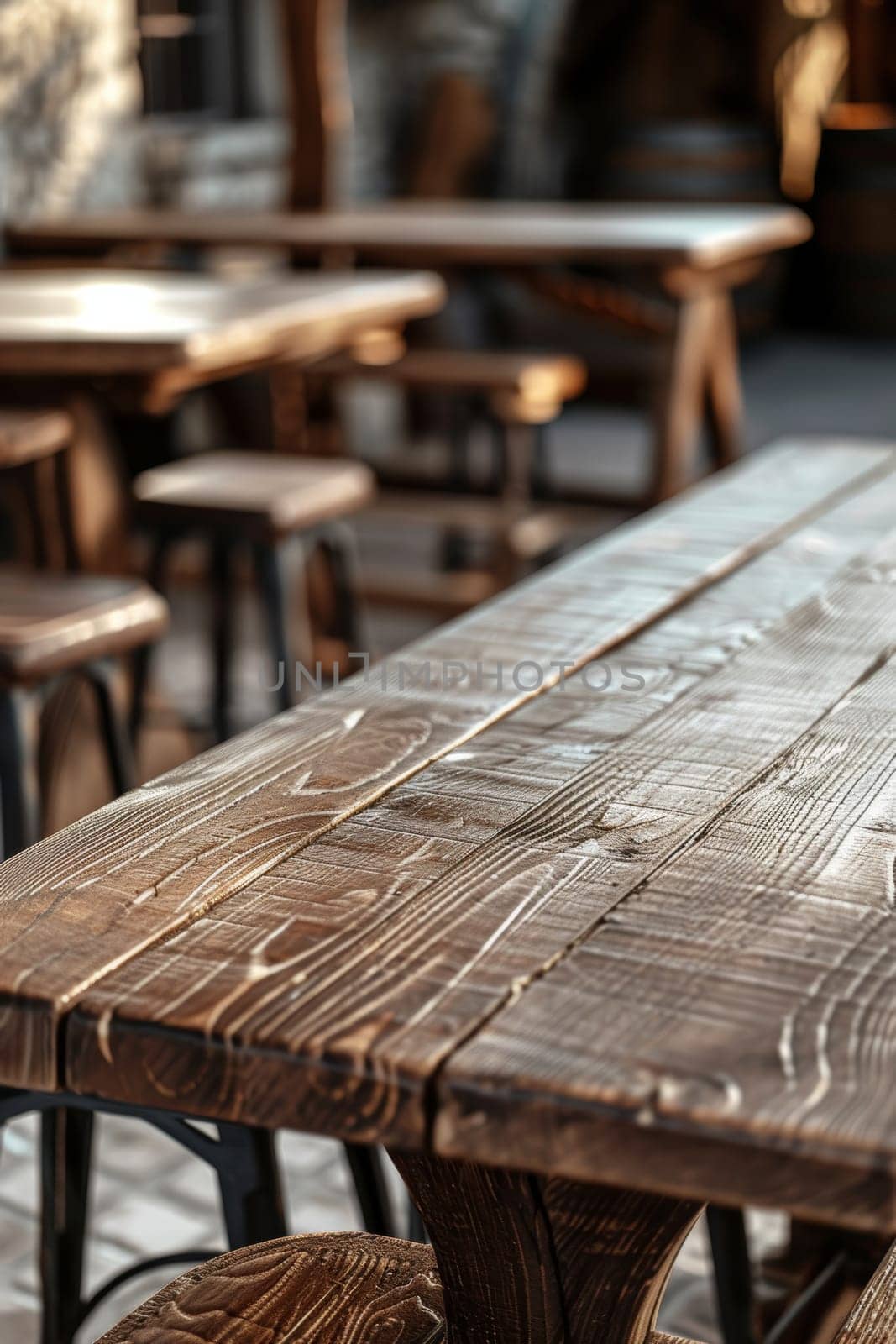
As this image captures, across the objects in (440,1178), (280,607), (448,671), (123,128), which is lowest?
(280,607)

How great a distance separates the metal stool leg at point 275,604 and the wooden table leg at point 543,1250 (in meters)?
1.84

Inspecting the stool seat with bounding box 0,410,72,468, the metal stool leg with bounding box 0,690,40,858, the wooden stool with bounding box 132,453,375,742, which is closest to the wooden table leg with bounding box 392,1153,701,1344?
the metal stool leg with bounding box 0,690,40,858

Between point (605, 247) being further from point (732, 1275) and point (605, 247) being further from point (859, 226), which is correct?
point (859, 226)

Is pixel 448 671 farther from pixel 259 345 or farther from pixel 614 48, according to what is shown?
pixel 614 48

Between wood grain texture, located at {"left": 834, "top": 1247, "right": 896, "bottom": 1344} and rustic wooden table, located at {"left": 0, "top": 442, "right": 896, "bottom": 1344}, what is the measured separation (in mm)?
147

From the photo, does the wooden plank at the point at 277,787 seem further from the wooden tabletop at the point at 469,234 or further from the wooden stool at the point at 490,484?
the wooden tabletop at the point at 469,234

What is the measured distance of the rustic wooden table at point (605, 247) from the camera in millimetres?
4254

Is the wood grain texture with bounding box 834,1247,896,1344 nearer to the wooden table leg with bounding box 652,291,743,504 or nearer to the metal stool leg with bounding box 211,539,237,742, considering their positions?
the metal stool leg with bounding box 211,539,237,742

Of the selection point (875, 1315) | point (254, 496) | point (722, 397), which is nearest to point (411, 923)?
point (875, 1315)

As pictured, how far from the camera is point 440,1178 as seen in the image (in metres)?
1.01

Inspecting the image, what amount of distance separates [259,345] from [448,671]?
5.68 ft

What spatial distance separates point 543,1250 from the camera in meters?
1.00

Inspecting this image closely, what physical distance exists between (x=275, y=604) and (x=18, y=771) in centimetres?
86

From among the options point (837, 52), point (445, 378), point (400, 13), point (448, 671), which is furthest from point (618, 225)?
point (837, 52)
